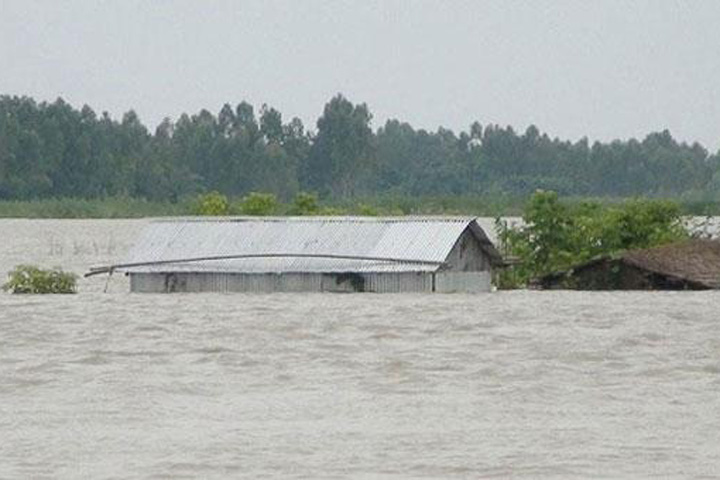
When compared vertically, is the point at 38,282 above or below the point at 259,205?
below

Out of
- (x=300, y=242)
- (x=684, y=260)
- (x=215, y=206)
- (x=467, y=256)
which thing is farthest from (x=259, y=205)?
(x=684, y=260)

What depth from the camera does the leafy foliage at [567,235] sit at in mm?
31516

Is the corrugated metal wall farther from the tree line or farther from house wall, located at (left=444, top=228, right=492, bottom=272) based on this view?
the tree line

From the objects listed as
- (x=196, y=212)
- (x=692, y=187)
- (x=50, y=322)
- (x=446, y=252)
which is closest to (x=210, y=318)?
A: (x=50, y=322)

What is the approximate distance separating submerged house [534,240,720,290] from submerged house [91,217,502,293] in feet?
4.18

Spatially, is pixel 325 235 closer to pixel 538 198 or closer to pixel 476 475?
pixel 538 198

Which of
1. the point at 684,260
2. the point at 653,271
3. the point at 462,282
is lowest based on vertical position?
the point at 462,282

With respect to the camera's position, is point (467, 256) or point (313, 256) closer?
point (313, 256)

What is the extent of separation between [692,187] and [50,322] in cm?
8897

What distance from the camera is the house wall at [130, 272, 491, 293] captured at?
1080 inches

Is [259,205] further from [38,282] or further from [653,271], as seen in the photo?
[653,271]

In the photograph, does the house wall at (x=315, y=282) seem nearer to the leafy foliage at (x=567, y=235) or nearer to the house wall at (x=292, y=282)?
the house wall at (x=292, y=282)

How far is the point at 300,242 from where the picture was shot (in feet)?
92.0

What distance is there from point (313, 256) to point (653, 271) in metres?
4.14
